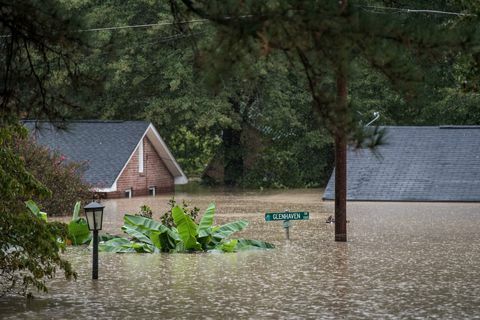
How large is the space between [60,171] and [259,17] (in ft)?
80.9

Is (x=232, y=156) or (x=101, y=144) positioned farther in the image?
(x=232, y=156)

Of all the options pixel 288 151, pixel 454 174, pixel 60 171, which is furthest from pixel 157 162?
pixel 60 171

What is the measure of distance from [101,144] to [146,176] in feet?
7.51

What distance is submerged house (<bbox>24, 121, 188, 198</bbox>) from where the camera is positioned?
47.8m

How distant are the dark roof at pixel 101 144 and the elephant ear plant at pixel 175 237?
23040 mm

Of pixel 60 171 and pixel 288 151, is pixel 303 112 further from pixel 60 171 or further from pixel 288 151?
pixel 60 171

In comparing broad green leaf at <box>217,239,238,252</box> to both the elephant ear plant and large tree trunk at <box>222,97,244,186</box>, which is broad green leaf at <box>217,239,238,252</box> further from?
large tree trunk at <box>222,97,244,186</box>

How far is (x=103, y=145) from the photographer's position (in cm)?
4984

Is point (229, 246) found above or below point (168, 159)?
below

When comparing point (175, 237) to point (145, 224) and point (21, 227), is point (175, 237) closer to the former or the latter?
point (145, 224)

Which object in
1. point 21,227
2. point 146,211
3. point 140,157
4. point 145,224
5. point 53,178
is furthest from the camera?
point 140,157

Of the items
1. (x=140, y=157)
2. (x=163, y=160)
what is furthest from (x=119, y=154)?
(x=163, y=160)

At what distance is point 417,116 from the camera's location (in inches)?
2234

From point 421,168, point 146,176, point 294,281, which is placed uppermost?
point 421,168
